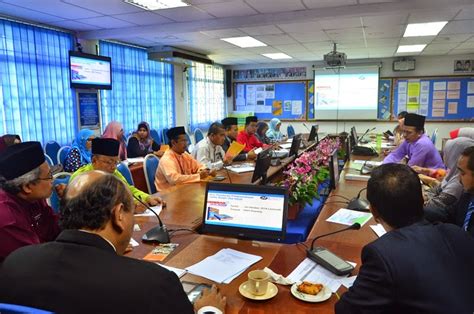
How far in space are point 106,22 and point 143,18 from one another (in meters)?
0.57

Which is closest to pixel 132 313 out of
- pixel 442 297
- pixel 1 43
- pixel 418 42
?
pixel 442 297

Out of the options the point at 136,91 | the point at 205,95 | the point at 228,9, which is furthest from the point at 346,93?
the point at 228,9

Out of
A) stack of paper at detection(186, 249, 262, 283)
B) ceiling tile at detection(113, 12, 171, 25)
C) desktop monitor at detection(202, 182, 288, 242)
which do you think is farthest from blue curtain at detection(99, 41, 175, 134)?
stack of paper at detection(186, 249, 262, 283)

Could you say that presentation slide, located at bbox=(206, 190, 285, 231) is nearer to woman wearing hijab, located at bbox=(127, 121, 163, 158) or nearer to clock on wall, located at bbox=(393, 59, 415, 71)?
woman wearing hijab, located at bbox=(127, 121, 163, 158)

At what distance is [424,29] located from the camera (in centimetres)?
554

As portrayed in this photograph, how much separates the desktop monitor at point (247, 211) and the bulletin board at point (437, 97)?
827 cm

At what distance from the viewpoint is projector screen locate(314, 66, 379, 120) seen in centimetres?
911

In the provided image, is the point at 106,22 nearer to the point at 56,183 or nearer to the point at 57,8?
the point at 57,8

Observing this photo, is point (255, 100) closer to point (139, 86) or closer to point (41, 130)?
point (139, 86)

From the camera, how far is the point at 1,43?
4.50 metres

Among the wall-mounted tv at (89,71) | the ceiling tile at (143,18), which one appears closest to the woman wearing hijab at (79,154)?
the wall-mounted tv at (89,71)

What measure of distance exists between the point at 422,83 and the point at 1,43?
861cm

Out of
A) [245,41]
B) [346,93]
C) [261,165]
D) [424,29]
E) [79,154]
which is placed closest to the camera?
[261,165]

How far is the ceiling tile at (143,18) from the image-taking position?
4573 mm
